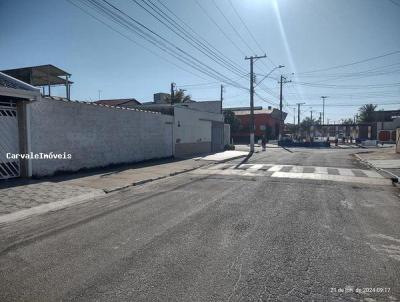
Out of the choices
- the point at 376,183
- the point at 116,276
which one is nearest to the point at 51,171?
the point at 116,276

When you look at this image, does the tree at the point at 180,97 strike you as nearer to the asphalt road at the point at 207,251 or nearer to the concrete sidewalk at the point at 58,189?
the concrete sidewalk at the point at 58,189

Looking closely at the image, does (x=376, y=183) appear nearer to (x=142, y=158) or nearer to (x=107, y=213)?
(x=107, y=213)

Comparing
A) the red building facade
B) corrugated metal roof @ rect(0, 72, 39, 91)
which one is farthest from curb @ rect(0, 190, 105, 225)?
the red building facade

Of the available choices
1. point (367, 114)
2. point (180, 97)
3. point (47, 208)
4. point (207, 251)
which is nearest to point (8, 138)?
point (47, 208)

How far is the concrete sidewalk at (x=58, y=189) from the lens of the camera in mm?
8344

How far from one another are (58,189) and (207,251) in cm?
739

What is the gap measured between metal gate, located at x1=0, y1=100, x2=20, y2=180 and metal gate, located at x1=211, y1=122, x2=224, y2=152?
24.3 meters

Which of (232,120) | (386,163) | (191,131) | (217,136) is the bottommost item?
(386,163)

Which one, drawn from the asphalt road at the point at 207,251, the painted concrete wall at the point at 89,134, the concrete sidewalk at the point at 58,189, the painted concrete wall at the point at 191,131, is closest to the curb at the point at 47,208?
the concrete sidewalk at the point at 58,189

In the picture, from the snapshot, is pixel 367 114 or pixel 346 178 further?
pixel 367 114

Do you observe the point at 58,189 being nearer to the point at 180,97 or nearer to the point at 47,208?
the point at 47,208

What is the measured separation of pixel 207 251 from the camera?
16.9 ft

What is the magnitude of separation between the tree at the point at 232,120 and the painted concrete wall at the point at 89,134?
134 feet

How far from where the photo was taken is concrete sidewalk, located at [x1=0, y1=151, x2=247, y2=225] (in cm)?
834
